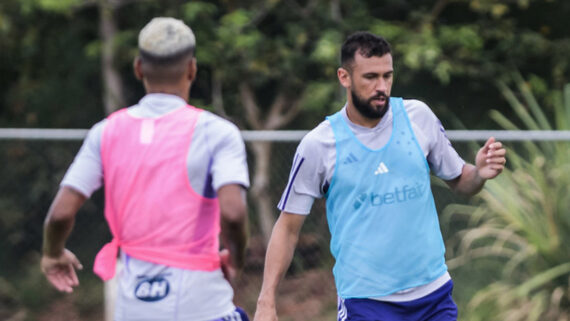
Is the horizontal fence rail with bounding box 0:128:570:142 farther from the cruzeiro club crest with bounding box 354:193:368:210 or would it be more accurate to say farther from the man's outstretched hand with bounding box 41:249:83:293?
the man's outstretched hand with bounding box 41:249:83:293

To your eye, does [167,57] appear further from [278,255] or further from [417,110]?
→ [417,110]

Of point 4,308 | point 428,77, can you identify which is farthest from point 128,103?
point 428,77

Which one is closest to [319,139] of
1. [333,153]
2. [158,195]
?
[333,153]

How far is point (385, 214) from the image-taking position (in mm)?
4148

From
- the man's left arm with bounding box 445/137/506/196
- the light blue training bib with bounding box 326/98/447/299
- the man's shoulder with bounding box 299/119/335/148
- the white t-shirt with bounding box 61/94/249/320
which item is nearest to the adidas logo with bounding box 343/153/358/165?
the light blue training bib with bounding box 326/98/447/299

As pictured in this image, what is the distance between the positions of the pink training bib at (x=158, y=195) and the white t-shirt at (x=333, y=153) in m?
0.92

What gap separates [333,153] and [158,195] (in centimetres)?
119

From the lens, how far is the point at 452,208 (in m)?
6.85

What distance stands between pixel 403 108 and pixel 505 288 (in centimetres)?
287

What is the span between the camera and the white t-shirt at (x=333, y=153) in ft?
13.8

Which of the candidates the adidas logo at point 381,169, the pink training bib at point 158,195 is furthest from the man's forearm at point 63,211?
the adidas logo at point 381,169

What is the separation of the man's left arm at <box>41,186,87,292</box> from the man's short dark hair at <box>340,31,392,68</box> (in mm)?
1595

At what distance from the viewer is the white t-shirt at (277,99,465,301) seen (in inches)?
166

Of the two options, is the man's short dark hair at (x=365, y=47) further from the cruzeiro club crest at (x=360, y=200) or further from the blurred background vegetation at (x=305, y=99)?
the blurred background vegetation at (x=305, y=99)
